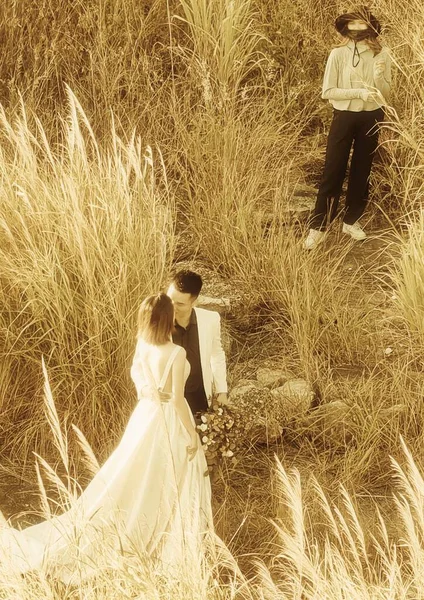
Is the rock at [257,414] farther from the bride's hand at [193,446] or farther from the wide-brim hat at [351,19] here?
the wide-brim hat at [351,19]

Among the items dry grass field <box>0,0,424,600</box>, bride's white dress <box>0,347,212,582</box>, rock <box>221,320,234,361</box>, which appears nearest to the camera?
bride's white dress <box>0,347,212,582</box>

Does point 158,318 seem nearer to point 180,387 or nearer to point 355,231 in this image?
point 180,387

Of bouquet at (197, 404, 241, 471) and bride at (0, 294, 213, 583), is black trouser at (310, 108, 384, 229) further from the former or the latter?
bride at (0, 294, 213, 583)

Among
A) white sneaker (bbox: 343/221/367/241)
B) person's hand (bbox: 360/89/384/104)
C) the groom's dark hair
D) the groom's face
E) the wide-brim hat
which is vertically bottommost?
white sneaker (bbox: 343/221/367/241)

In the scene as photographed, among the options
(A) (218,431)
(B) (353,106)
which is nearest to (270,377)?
(A) (218,431)

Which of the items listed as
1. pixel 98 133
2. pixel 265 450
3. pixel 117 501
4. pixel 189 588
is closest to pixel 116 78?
pixel 98 133

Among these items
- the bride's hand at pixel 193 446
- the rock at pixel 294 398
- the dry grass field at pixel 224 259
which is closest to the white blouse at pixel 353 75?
the dry grass field at pixel 224 259

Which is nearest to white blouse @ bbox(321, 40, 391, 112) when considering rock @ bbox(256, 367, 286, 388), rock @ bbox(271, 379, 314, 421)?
rock @ bbox(256, 367, 286, 388)

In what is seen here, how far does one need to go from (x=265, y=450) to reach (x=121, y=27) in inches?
141

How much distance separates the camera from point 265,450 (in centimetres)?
492

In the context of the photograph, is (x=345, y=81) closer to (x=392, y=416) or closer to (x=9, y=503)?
Result: (x=392, y=416)

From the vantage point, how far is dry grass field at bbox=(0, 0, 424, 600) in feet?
14.4

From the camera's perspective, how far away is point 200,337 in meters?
4.18

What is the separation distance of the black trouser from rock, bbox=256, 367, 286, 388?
122 centimetres
